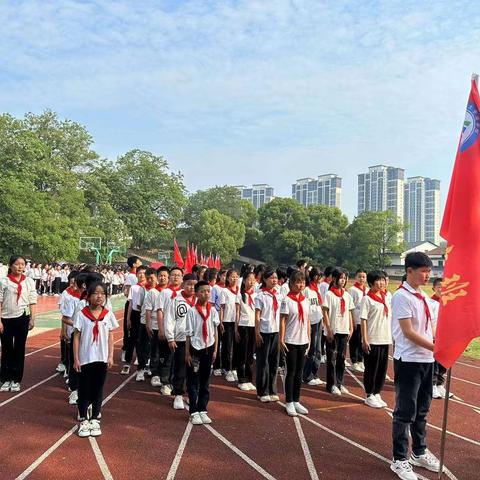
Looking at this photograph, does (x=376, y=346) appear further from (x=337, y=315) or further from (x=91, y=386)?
(x=91, y=386)

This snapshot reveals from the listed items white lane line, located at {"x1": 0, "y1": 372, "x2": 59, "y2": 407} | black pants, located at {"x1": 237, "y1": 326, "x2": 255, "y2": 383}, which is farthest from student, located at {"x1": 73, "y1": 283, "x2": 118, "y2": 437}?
black pants, located at {"x1": 237, "y1": 326, "x2": 255, "y2": 383}

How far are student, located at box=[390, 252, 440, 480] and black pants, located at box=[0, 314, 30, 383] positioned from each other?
4584 mm

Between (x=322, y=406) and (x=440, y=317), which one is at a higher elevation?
(x=440, y=317)

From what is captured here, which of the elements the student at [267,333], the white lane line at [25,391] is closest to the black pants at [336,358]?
the student at [267,333]

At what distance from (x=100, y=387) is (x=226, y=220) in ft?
139

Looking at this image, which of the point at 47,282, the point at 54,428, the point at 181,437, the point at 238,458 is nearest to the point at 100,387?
the point at 54,428

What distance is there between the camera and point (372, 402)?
6055 mm

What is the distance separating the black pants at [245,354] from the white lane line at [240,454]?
1745 mm

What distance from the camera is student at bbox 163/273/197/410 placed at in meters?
5.74

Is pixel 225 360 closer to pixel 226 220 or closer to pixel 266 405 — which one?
pixel 266 405

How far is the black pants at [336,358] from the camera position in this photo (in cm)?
661

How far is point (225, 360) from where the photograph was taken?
293 inches

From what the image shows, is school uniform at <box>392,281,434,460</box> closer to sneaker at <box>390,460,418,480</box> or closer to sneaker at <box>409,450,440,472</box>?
sneaker at <box>390,460,418,480</box>

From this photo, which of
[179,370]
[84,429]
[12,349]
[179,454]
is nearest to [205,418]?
[179,370]
